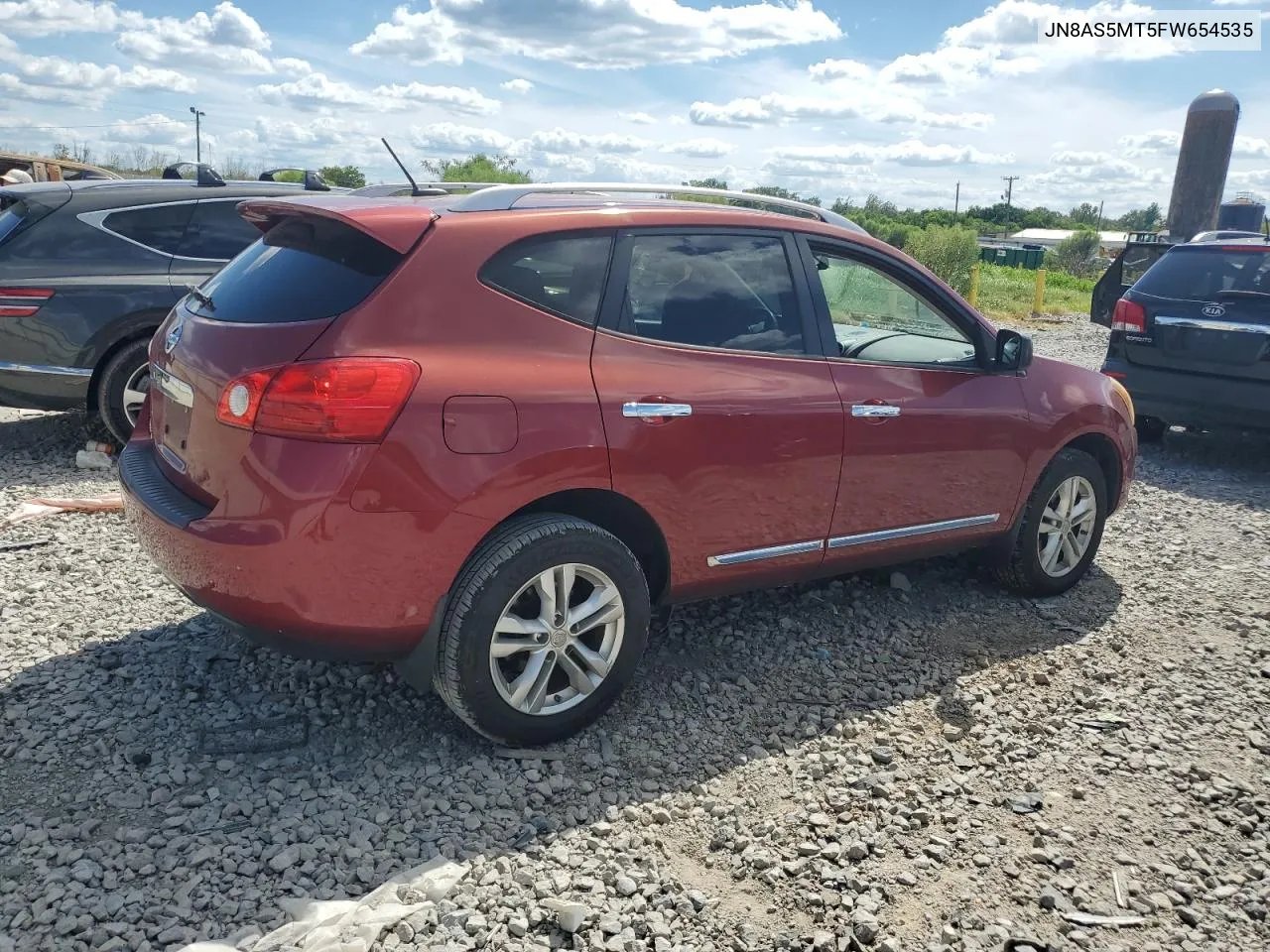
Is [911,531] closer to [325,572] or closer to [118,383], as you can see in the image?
[325,572]

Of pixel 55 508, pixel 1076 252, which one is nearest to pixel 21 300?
pixel 55 508

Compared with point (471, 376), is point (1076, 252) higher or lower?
higher

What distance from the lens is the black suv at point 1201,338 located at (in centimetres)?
750

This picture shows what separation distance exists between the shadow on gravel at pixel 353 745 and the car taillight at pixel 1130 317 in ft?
13.7

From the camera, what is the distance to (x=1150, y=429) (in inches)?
347

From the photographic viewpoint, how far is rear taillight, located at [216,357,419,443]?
296cm

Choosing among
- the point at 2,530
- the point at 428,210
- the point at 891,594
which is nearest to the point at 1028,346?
the point at 891,594

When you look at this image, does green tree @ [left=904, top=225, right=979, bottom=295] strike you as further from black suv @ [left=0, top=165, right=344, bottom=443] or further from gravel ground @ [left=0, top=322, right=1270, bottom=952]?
gravel ground @ [left=0, top=322, right=1270, bottom=952]

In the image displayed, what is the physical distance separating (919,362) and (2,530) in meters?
4.59

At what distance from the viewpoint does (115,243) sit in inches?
264

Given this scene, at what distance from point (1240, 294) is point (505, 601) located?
6.74m

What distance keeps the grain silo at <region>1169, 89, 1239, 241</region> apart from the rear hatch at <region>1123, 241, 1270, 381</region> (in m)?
14.3

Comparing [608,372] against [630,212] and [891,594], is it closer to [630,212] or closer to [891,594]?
[630,212]

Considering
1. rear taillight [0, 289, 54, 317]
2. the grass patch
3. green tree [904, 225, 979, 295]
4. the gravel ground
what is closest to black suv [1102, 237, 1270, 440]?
the gravel ground
